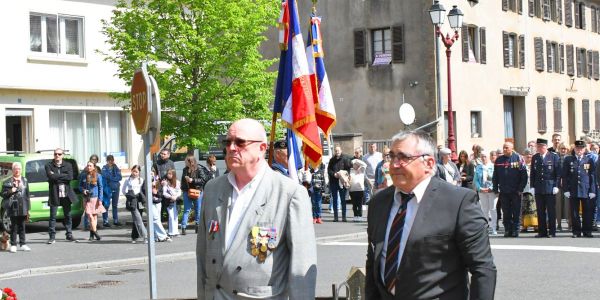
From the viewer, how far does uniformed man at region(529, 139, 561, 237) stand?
1838cm

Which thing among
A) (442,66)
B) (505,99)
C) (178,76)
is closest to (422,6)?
(442,66)

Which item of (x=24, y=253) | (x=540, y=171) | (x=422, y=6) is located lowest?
(x=24, y=253)

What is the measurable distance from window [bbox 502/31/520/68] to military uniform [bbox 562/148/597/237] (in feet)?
79.1

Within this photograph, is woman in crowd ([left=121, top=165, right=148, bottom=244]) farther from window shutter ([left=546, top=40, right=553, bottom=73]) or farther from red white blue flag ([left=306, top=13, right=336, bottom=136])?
window shutter ([left=546, top=40, right=553, bottom=73])

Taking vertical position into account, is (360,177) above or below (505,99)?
below

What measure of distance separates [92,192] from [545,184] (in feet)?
31.1

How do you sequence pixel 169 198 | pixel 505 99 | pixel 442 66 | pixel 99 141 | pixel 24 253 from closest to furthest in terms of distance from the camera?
pixel 24 253 < pixel 169 198 < pixel 99 141 < pixel 442 66 < pixel 505 99

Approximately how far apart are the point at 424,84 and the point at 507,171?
18.8m

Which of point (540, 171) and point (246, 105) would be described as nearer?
point (540, 171)

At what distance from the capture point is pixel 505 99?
141 ft

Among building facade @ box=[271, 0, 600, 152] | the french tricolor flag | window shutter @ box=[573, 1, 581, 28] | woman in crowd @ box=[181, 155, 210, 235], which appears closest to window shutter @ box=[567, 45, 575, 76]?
window shutter @ box=[573, 1, 581, 28]

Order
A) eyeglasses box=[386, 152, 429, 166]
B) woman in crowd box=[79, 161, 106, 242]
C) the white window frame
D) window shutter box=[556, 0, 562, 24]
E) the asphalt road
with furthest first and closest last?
window shutter box=[556, 0, 562, 24], the white window frame, woman in crowd box=[79, 161, 106, 242], the asphalt road, eyeglasses box=[386, 152, 429, 166]

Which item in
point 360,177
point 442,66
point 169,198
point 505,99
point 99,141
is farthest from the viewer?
point 505,99

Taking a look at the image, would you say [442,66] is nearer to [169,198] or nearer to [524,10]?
[524,10]
